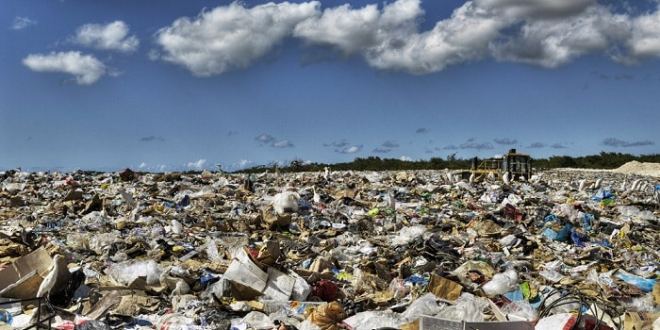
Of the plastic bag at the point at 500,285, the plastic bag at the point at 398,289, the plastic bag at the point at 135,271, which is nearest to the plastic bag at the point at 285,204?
the plastic bag at the point at 135,271

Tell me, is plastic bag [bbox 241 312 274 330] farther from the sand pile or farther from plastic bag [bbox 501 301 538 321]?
the sand pile

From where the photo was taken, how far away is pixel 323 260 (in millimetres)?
6508

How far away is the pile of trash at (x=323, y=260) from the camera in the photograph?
4738 millimetres

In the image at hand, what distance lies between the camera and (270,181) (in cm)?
1628

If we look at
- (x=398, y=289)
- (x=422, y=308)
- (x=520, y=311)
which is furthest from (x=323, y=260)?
(x=520, y=311)

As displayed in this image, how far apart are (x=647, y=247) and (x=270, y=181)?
946 cm

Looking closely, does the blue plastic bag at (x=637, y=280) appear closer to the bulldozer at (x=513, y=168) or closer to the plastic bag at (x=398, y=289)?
the plastic bag at (x=398, y=289)

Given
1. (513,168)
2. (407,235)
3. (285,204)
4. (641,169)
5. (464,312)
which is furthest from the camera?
(641,169)

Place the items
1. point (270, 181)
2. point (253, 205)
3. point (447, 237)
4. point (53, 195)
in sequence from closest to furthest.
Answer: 1. point (447, 237)
2. point (253, 205)
3. point (53, 195)
4. point (270, 181)

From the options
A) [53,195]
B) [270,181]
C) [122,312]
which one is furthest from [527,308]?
[270,181]

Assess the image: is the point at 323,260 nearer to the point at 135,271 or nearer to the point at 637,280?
the point at 135,271

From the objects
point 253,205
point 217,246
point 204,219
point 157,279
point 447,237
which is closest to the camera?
point 157,279

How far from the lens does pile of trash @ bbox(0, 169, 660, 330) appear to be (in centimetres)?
474

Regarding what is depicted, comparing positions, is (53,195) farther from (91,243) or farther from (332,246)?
(332,246)
